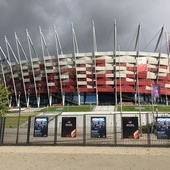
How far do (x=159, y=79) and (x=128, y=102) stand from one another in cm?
1294

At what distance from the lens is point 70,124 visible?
17984mm

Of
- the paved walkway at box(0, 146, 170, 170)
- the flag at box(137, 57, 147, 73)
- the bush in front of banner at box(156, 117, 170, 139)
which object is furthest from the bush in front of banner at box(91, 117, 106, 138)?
the flag at box(137, 57, 147, 73)

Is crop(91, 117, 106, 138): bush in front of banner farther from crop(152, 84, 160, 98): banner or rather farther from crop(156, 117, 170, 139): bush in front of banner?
crop(152, 84, 160, 98): banner

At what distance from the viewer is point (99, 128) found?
17.3m

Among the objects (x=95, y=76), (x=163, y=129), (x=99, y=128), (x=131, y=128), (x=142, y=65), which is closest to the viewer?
(x=163, y=129)

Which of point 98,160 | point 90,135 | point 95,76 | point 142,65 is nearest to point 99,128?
point 90,135

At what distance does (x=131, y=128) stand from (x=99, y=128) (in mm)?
2141

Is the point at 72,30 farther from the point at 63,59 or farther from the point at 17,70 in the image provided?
the point at 17,70

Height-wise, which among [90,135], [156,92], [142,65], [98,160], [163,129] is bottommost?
[98,160]

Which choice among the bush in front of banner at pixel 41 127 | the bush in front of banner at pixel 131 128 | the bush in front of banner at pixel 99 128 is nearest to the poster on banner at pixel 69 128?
the bush in front of banner at pixel 41 127

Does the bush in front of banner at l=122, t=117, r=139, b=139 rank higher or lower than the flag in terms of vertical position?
lower

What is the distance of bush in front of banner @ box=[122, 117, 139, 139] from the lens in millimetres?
17016

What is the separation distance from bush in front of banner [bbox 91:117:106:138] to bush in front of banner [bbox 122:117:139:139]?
1.35 m

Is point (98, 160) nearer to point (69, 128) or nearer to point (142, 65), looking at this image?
point (69, 128)
